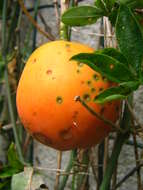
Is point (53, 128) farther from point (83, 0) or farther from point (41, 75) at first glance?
point (83, 0)

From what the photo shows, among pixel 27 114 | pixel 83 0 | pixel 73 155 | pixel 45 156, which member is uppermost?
pixel 83 0

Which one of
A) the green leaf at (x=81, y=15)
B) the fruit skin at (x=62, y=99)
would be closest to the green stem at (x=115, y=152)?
the fruit skin at (x=62, y=99)

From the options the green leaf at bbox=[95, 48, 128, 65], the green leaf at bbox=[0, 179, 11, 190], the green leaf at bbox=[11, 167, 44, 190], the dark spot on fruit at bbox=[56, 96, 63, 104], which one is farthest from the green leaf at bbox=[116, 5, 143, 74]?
the green leaf at bbox=[0, 179, 11, 190]

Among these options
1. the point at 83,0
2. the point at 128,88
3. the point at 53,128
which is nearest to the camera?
the point at 128,88

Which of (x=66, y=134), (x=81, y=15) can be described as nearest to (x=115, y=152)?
(x=66, y=134)

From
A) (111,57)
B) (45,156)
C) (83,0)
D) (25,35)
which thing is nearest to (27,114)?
(111,57)

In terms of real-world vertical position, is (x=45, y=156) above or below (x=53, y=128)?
below

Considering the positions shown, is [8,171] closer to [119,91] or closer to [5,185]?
[5,185]

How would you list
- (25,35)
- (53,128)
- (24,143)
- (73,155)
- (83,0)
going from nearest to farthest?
1. (53,128)
2. (73,155)
3. (83,0)
4. (24,143)
5. (25,35)
